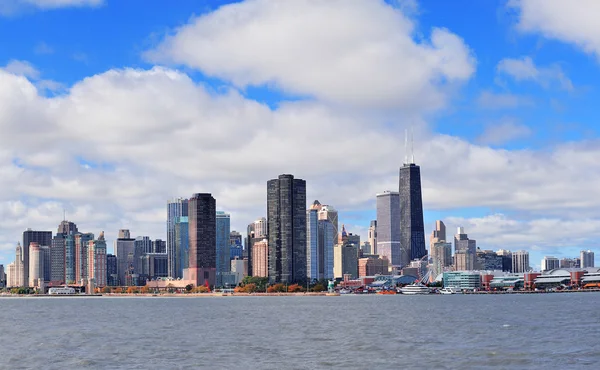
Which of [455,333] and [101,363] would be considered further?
[455,333]

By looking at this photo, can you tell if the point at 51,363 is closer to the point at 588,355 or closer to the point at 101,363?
the point at 101,363

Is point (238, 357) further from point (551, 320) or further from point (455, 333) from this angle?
point (551, 320)

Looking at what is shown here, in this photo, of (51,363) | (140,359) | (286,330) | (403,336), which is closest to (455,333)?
(403,336)

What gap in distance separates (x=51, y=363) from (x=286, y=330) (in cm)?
4993

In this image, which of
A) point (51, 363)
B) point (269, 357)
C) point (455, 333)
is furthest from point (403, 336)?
point (51, 363)

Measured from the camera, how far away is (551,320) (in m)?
153

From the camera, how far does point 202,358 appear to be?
92.9 metres

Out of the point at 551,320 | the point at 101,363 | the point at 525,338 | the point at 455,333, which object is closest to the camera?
the point at 101,363

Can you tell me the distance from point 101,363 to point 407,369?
31354 millimetres

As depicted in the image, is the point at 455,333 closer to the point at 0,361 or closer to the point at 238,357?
the point at 238,357

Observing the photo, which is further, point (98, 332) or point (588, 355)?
point (98, 332)

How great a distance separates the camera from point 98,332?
5413 inches

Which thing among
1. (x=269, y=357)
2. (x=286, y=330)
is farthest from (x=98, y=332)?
(x=269, y=357)

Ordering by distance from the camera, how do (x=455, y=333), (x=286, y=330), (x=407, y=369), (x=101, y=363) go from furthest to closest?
(x=286, y=330) → (x=455, y=333) → (x=101, y=363) → (x=407, y=369)
